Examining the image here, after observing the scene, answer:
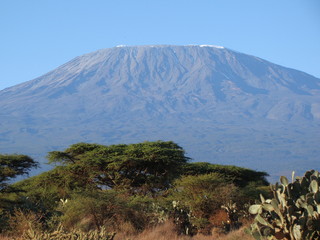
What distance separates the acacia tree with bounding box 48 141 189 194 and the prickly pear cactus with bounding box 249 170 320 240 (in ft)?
50.3

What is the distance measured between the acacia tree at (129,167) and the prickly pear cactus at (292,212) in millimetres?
15335

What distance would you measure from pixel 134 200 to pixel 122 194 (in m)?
2.66

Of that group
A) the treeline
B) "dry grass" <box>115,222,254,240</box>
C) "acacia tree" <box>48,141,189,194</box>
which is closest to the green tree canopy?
the treeline

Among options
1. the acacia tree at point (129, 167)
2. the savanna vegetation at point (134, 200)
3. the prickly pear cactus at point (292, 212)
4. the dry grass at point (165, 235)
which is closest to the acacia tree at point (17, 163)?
the savanna vegetation at point (134, 200)

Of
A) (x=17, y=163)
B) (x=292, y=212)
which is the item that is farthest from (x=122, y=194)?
(x=292, y=212)

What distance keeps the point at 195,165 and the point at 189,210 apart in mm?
10646

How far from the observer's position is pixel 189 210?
21.2 m

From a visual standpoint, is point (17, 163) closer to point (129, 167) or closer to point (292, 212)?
point (129, 167)

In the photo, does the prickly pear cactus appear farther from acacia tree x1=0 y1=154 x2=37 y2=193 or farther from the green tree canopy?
the green tree canopy

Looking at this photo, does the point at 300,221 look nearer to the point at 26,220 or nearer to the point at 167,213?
the point at 26,220

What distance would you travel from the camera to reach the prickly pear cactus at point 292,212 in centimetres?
1094

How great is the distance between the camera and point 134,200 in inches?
780

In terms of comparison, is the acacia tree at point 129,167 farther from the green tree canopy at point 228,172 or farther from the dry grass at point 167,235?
the dry grass at point 167,235

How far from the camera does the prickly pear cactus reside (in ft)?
35.9
